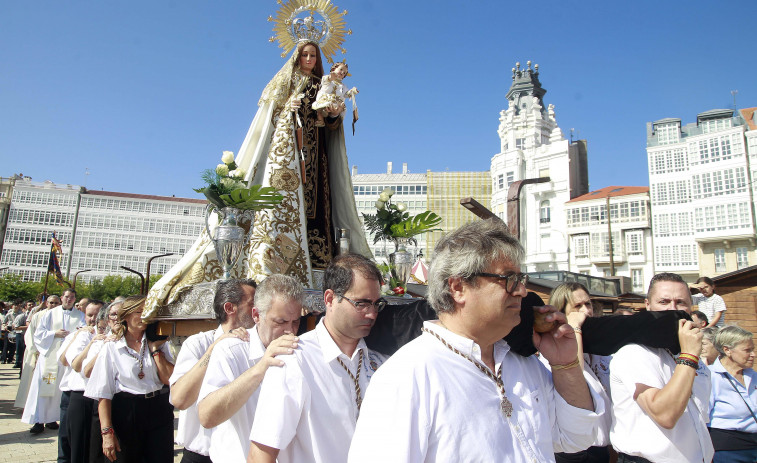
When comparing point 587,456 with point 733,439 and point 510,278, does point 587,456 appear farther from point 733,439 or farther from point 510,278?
point 510,278

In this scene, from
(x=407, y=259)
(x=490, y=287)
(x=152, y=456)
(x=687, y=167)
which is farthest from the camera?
(x=687, y=167)

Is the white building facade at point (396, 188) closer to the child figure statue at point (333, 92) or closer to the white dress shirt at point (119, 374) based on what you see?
the child figure statue at point (333, 92)

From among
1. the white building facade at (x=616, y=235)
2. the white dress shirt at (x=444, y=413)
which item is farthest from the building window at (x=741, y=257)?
the white dress shirt at (x=444, y=413)

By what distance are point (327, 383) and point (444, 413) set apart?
69cm

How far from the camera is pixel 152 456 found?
4.30m

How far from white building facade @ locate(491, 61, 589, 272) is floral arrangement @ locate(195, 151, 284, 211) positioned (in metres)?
53.5

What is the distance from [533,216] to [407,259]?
191 feet

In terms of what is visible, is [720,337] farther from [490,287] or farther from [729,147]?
[729,147]

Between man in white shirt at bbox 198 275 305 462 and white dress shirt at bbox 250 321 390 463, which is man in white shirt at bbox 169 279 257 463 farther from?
white dress shirt at bbox 250 321 390 463

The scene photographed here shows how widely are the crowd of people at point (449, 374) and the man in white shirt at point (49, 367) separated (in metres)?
5.36

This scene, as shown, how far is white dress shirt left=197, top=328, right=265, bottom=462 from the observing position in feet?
9.24

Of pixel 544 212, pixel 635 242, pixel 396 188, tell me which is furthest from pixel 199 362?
pixel 396 188

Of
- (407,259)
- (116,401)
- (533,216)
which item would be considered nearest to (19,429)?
(116,401)

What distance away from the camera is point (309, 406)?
2.16 metres
